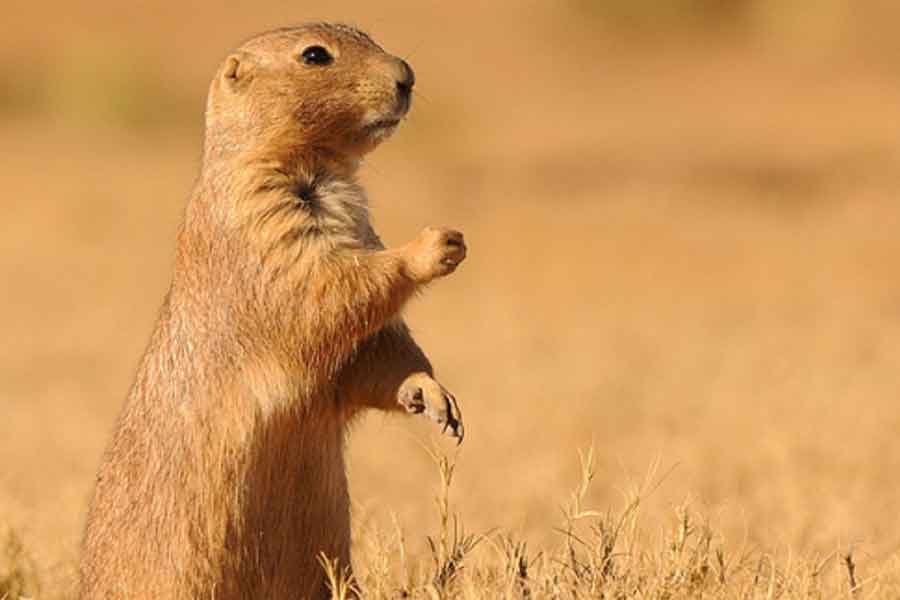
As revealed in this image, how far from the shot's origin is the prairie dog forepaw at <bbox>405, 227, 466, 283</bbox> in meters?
4.34

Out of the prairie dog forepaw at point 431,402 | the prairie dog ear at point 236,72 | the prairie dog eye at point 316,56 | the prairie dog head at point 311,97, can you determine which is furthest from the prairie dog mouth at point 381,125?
the prairie dog forepaw at point 431,402

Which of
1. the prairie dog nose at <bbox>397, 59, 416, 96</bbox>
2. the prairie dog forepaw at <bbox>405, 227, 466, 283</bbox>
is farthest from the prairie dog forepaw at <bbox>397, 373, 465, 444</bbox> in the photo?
the prairie dog nose at <bbox>397, 59, 416, 96</bbox>

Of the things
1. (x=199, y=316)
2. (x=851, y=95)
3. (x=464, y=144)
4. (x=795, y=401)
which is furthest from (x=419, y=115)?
(x=199, y=316)

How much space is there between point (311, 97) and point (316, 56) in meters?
0.17

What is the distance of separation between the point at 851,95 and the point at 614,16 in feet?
26.7

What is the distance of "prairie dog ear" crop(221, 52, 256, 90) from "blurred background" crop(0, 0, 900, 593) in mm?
626

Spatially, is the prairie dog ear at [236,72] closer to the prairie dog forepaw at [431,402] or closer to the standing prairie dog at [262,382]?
the standing prairie dog at [262,382]

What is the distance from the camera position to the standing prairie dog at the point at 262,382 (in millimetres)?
4406

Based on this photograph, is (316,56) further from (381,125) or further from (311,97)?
(381,125)

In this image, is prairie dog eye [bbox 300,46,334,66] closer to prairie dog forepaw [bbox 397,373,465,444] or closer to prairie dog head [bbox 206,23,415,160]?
prairie dog head [bbox 206,23,415,160]

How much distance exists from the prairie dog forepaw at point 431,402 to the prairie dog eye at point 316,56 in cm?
Result: 98

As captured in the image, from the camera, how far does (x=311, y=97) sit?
4773 mm

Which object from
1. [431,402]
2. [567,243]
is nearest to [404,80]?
[431,402]

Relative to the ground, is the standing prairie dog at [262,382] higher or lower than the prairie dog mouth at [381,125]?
lower
